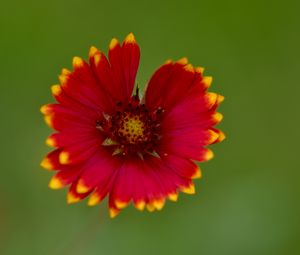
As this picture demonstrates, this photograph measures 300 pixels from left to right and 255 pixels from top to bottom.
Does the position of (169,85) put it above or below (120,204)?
above

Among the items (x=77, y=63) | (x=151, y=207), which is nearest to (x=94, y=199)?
(x=151, y=207)

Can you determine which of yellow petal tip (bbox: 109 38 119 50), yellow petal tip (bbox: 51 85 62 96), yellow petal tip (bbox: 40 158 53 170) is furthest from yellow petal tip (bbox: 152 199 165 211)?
yellow petal tip (bbox: 109 38 119 50)

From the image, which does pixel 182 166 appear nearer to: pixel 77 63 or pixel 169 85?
pixel 169 85

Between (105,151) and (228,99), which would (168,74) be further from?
(228,99)

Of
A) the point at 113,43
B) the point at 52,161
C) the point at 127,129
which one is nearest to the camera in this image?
the point at 52,161

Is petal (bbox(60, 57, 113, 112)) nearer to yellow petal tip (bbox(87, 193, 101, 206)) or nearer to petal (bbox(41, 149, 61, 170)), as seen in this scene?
petal (bbox(41, 149, 61, 170))

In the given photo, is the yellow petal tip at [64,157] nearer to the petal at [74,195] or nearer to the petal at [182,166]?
the petal at [74,195]

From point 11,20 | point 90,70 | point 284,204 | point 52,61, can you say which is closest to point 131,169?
point 90,70
